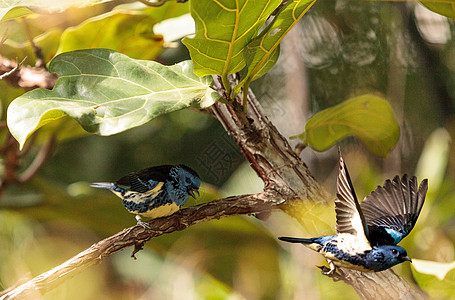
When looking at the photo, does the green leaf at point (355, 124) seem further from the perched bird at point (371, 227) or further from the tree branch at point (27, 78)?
the tree branch at point (27, 78)

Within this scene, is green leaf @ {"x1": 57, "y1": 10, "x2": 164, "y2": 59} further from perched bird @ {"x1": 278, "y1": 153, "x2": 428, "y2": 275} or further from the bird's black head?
perched bird @ {"x1": 278, "y1": 153, "x2": 428, "y2": 275}

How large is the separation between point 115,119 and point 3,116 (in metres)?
0.51

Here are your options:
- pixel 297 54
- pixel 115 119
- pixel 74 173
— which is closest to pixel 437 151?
pixel 297 54

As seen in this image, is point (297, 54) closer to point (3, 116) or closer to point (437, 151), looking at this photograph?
point (437, 151)

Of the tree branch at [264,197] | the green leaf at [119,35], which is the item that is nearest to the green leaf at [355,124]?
the tree branch at [264,197]

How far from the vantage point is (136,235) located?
345mm

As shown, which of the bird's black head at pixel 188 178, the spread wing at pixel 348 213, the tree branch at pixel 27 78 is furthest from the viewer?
the tree branch at pixel 27 78

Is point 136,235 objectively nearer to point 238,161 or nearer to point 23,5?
point 23,5

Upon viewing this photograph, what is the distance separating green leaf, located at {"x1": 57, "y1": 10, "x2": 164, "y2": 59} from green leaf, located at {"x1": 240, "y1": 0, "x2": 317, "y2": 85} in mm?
257

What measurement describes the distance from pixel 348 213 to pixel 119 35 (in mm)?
412

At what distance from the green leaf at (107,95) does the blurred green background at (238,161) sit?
161 millimetres

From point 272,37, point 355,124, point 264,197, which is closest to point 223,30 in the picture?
point 272,37

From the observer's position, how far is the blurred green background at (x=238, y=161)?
579 millimetres

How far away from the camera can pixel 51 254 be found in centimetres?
67
